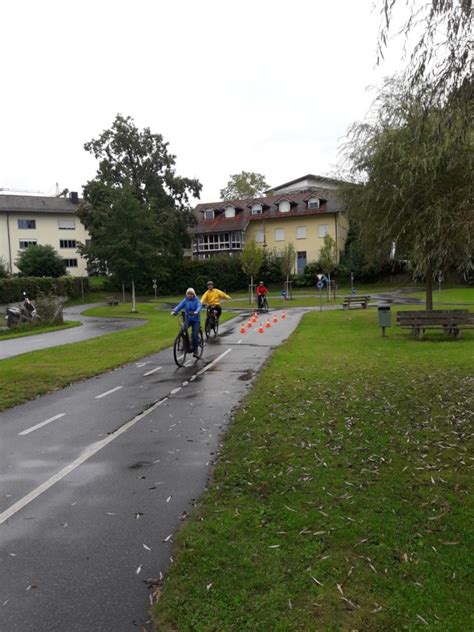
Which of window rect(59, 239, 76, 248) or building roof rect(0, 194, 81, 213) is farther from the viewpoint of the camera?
window rect(59, 239, 76, 248)

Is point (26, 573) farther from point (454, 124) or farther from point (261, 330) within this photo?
point (261, 330)

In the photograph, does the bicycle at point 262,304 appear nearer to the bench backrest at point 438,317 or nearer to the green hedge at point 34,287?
the bench backrest at point 438,317

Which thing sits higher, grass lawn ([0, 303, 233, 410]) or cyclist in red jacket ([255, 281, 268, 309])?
cyclist in red jacket ([255, 281, 268, 309])

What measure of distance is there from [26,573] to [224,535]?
136cm

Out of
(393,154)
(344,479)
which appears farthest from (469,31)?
(393,154)

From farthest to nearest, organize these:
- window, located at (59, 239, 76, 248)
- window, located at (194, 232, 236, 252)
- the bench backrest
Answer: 1. window, located at (59, 239, 76, 248)
2. window, located at (194, 232, 236, 252)
3. the bench backrest

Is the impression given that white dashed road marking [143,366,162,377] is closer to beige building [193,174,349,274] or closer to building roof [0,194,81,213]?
beige building [193,174,349,274]

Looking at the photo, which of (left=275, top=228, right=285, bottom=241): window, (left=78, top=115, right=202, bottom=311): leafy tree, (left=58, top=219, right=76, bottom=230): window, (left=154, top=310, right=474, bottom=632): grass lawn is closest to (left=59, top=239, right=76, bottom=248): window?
(left=58, top=219, right=76, bottom=230): window

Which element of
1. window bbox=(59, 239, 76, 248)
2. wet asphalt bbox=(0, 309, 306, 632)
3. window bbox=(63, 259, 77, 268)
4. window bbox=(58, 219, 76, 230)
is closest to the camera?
wet asphalt bbox=(0, 309, 306, 632)

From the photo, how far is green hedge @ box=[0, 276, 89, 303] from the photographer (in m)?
48.2

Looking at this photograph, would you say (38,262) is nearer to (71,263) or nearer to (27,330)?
(71,263)

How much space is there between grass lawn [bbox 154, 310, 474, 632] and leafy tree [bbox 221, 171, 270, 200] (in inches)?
3146

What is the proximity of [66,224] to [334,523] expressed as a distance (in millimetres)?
74514

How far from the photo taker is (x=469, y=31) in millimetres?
5953
